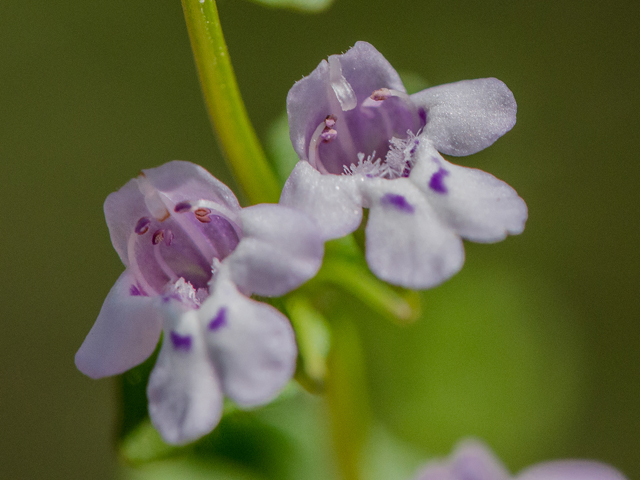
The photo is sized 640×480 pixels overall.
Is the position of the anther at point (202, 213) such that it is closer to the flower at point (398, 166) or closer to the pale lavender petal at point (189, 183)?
the pale lavender petal at point (189, 183)

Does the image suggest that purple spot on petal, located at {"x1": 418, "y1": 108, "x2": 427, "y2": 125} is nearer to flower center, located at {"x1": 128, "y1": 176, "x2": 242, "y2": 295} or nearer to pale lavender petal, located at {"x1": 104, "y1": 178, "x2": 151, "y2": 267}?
flower center, located at {"x1": 128, "y1": 176, "x2": 242, "y2": 295}

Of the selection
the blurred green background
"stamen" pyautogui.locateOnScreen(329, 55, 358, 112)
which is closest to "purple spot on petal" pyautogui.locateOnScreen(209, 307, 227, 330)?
"stamen" pyautogui.locateOnScreen(329, 55, 358, 112)

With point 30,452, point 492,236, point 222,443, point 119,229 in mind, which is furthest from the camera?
point 30,452

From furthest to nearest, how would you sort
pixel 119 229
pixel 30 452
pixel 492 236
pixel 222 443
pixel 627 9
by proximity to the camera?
1. pixel 627 9
2. pixel 30 452
3. pixel 222 443
4. pixel 119 229
5. pixel 492 236

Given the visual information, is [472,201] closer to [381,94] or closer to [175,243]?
[381,94]

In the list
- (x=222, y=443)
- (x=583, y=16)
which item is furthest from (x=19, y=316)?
(x=583, y=16)

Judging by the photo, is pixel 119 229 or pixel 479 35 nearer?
pixel 119 229

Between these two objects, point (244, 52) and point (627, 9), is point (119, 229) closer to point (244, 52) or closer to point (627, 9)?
point (244, 52)
